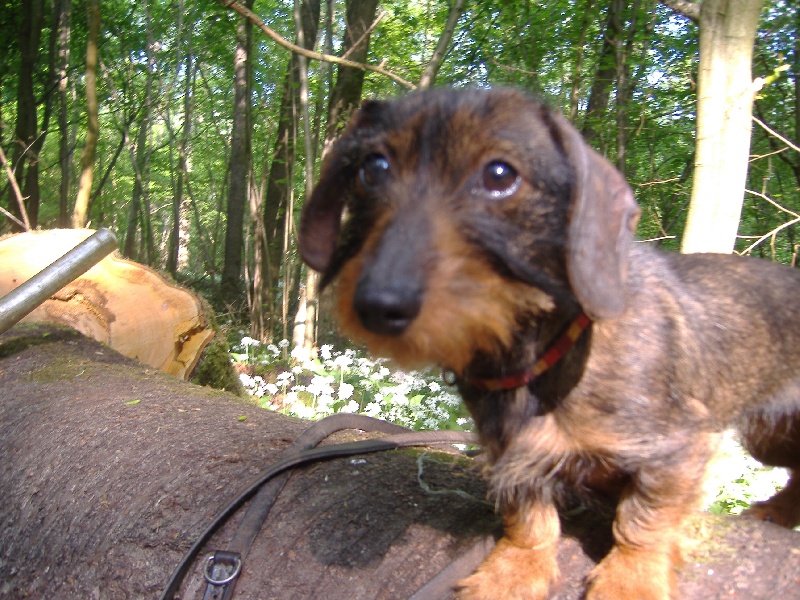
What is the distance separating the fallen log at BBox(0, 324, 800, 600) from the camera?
1.59 m

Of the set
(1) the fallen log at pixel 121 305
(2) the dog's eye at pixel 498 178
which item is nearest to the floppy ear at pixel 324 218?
(2) the dog's eye at pixel 498 178

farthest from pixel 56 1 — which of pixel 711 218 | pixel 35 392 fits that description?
pixel 711 218

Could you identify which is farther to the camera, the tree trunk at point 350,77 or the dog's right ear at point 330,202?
the tree trunk at point 350,77

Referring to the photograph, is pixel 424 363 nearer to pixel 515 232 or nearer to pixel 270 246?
pixel 515 232

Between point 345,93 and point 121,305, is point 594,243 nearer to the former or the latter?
point 121,305

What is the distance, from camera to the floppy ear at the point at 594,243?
1.46 meters

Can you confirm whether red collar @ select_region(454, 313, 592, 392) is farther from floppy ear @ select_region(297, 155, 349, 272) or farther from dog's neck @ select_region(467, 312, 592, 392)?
floppy ear @ select_region(297, 155, 349, 272)

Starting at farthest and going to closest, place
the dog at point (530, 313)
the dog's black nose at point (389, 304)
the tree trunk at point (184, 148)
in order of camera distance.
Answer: the tree trunk at point (184, 148), the dog at point (530, 313), the dog's black nose at point (389, 304)

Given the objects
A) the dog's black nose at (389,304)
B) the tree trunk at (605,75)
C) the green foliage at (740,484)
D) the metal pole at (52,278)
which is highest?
the tree trunk at (605,75)

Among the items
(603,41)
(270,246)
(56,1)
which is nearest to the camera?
(603,41)

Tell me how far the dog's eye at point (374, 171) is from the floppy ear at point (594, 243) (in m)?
0.48

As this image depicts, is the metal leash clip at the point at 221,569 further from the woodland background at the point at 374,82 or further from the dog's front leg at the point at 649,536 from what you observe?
the woodland background at the point at 374,82

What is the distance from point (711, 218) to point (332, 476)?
9.96 ft

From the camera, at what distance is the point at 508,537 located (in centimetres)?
188
